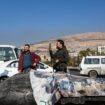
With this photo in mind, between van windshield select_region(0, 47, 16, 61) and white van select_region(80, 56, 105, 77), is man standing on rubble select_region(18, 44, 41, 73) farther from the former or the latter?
white van select_region(80, 56, 105, 77)

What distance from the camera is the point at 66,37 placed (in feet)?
602

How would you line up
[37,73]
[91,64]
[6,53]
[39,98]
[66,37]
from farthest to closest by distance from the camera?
1. [66,37]
2. [91,64]
3. [6,53]
4. [37,73]
5. [39,98]

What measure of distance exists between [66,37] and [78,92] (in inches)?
6855

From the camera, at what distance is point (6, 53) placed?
2556cm

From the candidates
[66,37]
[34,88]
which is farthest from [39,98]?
[66,37]

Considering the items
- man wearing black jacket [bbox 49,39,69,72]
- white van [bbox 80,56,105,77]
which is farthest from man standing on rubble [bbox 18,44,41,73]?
white van [bbox 80,56,105,77]

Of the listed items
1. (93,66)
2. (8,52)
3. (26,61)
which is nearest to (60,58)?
(26,61)

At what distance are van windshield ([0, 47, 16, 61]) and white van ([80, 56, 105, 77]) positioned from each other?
10552 millimetres

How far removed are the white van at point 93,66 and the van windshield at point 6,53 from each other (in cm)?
1055

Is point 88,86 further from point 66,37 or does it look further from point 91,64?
point 66,37

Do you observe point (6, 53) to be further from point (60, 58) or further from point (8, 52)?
point (60, 58)

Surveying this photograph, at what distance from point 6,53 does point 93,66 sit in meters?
11.6

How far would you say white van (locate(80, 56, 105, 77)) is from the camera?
1391 inches

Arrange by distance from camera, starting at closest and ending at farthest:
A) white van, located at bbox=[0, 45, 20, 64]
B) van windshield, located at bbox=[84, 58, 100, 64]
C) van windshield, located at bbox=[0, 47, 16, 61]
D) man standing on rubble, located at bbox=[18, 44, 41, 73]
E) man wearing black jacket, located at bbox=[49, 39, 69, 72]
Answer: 1. man wearing black jacket, located at bbox=[49, 39, 69, 72]
2. man standing on rubble, located at bbox=[18, 44, 41, 73]
3. van windshield, located at bbox=[0, 47, 16, 61]
4. white van, located at bbox=[0, 45, 20, 64]
5. van windshield, located at bbox=[84, 58, 100, 64]
